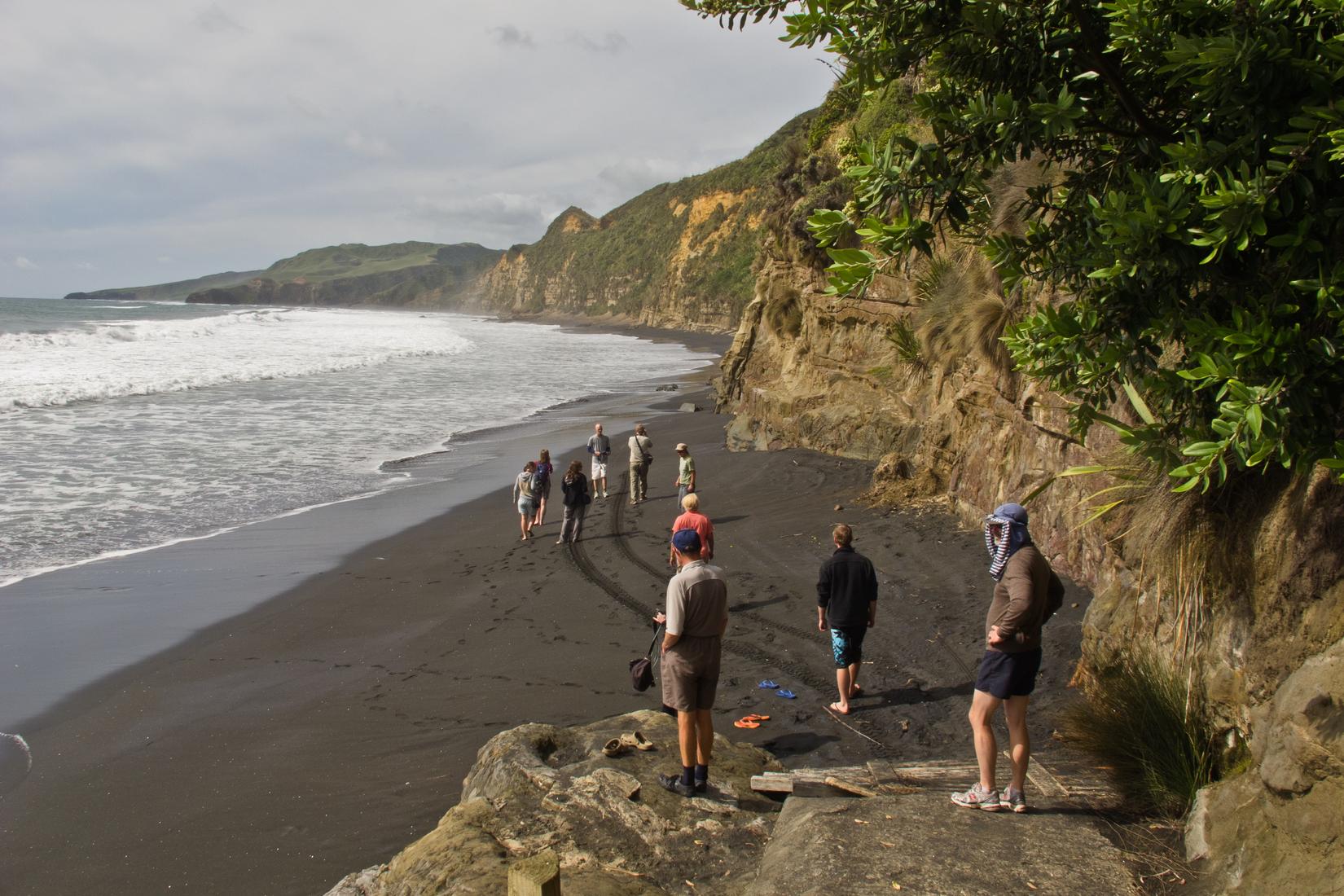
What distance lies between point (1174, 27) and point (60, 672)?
967 cm

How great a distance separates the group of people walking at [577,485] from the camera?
12305 mm

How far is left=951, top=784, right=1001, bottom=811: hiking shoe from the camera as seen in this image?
179 inches

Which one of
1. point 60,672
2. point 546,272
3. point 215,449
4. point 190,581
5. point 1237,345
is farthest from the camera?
point 546,272

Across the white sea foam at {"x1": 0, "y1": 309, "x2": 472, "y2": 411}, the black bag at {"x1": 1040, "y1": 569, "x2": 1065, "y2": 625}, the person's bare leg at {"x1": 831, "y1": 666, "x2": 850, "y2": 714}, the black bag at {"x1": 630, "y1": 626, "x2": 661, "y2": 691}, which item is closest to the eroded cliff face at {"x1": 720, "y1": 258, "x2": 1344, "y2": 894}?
the black bag at {"x1": 1040, "y1": 569, "x2": 1065, "y2": 625}

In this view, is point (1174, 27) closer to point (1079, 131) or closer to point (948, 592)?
point (1079, 131)

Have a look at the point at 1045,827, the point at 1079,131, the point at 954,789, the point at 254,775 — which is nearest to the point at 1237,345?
the point at 1079,131

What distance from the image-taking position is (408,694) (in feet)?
25.1

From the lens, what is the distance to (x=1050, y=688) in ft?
21.5

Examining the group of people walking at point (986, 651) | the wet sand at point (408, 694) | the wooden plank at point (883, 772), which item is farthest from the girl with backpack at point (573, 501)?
the wooden plank at point (883, 772)

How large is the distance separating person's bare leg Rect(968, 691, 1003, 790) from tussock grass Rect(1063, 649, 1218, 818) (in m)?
0.68

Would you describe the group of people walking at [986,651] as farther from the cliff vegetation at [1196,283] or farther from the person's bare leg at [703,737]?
the cliff vegetation at [1196,283]

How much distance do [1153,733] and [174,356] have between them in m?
43.6

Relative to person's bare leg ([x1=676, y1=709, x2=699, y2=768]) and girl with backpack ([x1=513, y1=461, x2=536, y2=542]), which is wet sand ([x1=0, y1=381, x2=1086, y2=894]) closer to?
A: girl with backpack ([x1=513, y1=461, x2=536, y2=542])

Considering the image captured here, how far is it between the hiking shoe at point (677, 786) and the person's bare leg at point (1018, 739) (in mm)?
1638
